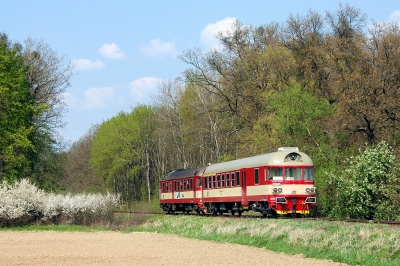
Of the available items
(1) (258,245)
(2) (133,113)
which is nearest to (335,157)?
(1) (258,245)

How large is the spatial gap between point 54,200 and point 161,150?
3635 cm

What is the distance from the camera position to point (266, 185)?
2970cm

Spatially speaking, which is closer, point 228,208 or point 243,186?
point 243,186

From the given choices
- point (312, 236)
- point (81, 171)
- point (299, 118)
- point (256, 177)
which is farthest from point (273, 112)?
point (81, 171)

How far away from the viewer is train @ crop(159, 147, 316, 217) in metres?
29.6

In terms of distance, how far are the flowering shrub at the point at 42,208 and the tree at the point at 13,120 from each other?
8576mm

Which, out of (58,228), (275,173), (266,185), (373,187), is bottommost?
(58,228)

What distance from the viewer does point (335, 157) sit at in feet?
121

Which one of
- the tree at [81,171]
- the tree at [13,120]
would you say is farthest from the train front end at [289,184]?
the tree at [81,171]

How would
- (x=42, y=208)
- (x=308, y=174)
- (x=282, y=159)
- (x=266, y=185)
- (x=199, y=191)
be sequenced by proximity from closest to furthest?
(x=266, y=185) < (x=282, y=159) < (x=308, y=174) < (x=42, y=208) < (x=199, y=191)

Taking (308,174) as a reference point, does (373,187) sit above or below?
below

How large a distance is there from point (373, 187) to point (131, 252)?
44.3 feet

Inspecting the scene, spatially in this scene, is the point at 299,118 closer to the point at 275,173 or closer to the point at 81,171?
the point at 275,173

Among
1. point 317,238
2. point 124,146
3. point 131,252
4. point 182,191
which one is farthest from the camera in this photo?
point 124,146
